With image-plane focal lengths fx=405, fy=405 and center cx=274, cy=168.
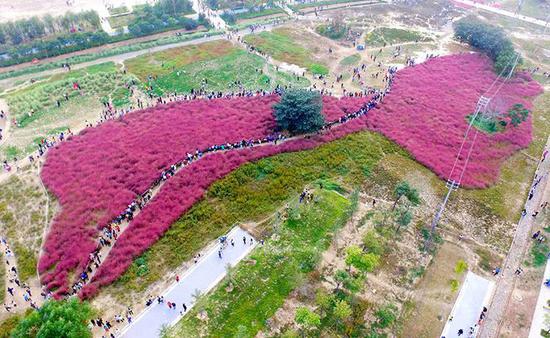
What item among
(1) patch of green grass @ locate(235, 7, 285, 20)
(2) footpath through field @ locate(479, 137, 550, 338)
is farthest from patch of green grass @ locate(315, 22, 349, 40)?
(2) footpath through field @ locate(479, 137, 550, 338)

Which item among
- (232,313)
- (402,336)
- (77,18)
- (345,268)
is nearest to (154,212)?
(232,313)

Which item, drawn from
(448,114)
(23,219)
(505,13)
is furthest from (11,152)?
(505,13)

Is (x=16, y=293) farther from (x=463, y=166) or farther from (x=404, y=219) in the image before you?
(x=463, y=166)

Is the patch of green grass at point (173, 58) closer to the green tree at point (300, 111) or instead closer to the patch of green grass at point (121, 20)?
the patch of green grass at point (121, 20)

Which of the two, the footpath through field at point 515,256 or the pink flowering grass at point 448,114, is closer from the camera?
the footpath through field at point 515,256

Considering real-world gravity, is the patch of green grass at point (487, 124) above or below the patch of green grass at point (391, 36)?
below

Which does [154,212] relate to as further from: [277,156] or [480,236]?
[480,236]

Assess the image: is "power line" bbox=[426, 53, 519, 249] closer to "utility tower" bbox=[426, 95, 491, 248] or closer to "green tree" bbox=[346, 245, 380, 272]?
"utility tower" bbox=[426, 95, 491, 248]

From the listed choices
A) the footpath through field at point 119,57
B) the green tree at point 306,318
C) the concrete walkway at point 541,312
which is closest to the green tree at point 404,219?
the concrete walkway at point 541,312
